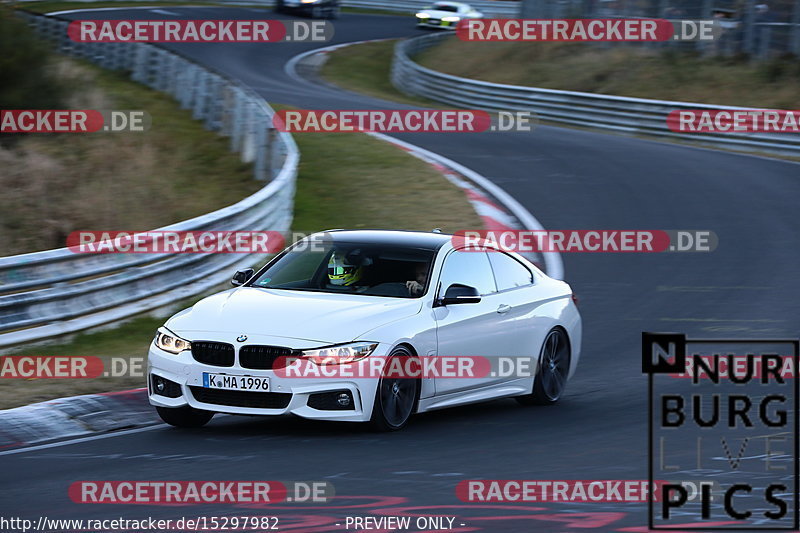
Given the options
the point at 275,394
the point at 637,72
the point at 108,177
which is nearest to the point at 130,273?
the point at 275,394

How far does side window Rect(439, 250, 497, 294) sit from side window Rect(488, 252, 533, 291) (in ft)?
0.28

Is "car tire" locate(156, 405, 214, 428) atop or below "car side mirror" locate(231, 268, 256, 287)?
below

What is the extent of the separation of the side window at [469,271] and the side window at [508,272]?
9cm

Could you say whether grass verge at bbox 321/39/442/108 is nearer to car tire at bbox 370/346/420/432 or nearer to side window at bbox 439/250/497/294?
side window at bbox 439/250/497/294

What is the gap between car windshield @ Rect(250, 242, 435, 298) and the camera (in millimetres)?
9570

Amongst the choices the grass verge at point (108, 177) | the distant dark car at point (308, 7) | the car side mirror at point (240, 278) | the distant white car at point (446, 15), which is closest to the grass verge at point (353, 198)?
the grass verge at point (108, 177)

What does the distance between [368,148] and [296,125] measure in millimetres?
2996

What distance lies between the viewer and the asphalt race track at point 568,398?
6.83 m

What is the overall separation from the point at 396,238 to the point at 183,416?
216 centimetres

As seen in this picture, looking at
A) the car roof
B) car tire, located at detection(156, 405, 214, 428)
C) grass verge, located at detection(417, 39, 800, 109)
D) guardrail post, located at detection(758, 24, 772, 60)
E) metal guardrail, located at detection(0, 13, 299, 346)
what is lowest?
grass verge, located at detection(417, 39, 800, 109)

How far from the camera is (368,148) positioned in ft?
82.2

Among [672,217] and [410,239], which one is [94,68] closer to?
[672,217]

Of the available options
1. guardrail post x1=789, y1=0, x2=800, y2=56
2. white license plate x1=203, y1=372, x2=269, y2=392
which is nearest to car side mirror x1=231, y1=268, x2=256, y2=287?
white license plate x1=203, y1=372, x2=269, y2=392

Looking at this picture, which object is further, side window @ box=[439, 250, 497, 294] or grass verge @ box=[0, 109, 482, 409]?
grass verge @ box=[0, 109, 482, 409]
